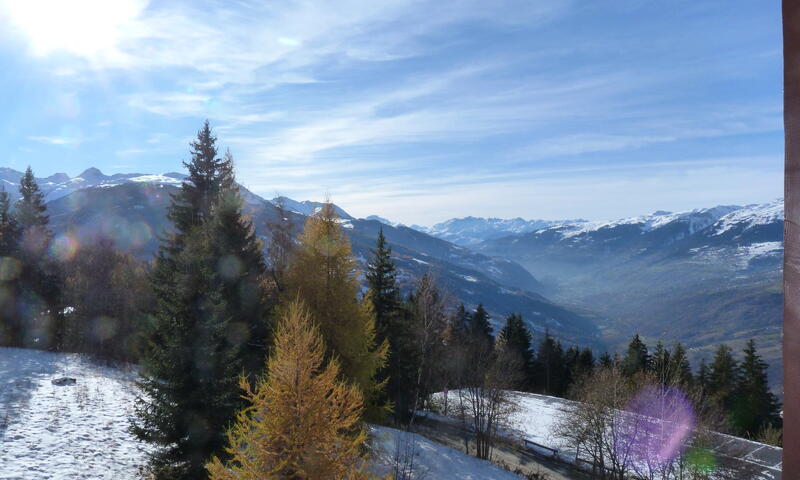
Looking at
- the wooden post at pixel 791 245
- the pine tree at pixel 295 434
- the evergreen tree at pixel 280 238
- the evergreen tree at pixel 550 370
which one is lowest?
the evergreen tree at pixel 550 370

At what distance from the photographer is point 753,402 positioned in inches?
1646

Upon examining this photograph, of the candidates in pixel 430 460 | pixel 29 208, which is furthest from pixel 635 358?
pixel 29 208

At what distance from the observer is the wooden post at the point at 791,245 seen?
107cm

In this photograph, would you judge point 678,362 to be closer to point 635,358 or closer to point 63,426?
point 635,358

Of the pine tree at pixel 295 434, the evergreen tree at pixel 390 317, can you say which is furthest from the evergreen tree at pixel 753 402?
the pine tree at pixel 295 434

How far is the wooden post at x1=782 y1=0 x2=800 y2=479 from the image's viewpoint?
3.52 feet

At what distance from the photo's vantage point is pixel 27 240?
30.9 metres

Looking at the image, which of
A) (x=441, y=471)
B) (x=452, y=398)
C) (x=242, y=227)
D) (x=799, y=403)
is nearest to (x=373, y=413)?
(x=441, y=471)

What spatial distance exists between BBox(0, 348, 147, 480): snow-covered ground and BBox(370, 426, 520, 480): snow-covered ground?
347 inches

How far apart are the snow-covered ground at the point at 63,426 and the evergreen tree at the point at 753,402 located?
4891 cm

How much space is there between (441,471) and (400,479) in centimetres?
296

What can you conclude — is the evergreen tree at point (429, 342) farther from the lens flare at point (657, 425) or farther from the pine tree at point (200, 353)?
the pine tree at point (200, 353)

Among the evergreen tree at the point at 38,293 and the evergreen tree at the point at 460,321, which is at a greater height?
the evergreen tree at the point at 38,293

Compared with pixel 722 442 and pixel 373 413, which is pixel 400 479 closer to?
pixel 373 413
